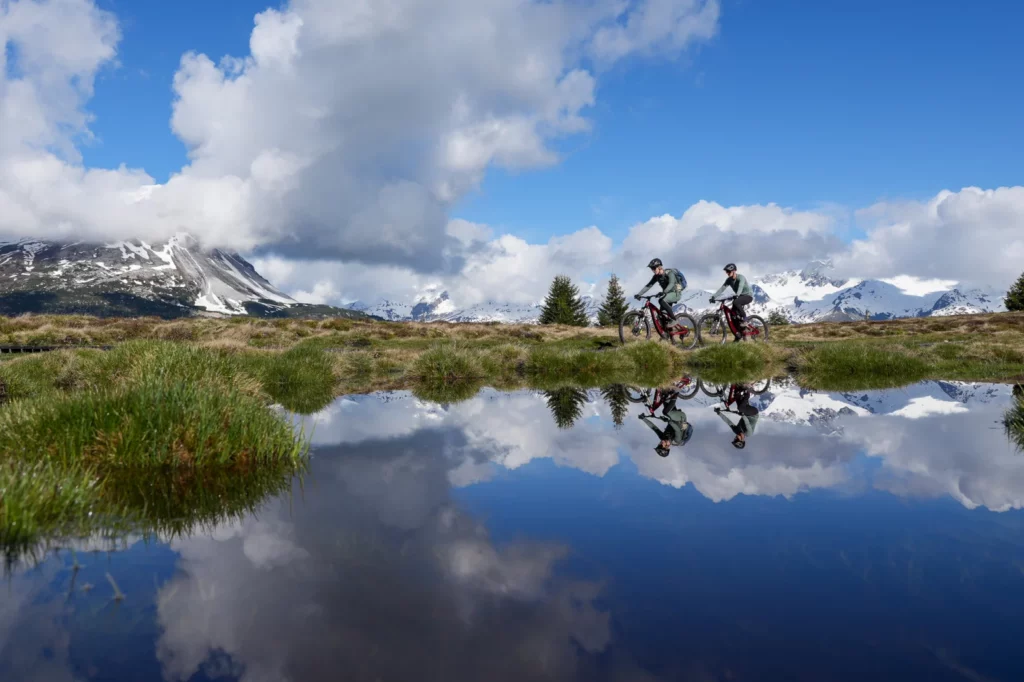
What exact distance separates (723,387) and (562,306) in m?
86.2

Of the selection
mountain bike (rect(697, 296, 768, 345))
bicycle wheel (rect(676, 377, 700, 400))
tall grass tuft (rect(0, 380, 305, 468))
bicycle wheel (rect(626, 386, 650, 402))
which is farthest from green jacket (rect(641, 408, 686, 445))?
mountain bike (rect(697, 296, 768, 345))

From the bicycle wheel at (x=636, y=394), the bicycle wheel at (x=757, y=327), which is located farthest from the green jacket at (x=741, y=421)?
the bicycle wheel at (x=757, y=327)

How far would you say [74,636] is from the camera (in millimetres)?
3812

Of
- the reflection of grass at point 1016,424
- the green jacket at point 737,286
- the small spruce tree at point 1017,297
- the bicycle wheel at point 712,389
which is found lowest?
the bicycle wheel at point 712,389

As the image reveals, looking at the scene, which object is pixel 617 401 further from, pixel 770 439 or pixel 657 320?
pixel 657 320

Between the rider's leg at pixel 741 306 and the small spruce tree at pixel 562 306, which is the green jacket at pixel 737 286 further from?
the small spruce tree at pixel 562 306

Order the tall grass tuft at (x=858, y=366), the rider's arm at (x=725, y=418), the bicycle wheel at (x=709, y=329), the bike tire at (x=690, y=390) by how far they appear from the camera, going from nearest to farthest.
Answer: the rider's arm at (x=725, y=418)
the bike tire at (x=690, y=390)
the tall grass tuft at (x=858, y=366)
the bicycle wheel at (x=709, y=329)

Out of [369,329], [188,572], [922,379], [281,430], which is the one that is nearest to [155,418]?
[281,430]

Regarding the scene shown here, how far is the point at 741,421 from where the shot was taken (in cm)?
1210

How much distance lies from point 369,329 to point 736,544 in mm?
53378

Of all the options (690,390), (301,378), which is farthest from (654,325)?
(301,378)

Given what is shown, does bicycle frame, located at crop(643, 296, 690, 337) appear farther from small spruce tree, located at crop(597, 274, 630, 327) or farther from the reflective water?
small spruce tree, located at crop(597, 274, 630, 327)

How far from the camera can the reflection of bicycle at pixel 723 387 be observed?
58.3 ft

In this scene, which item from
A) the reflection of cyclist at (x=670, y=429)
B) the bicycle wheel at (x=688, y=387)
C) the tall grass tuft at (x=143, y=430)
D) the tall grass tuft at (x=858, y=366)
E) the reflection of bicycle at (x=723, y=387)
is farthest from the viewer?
the tall grass tuft at (x=858, y=366)
